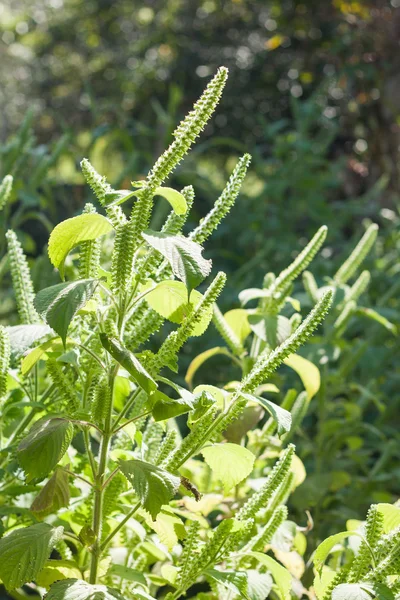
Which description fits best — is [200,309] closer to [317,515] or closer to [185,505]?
[185,505]

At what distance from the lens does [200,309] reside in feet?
2.80

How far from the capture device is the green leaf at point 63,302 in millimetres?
753

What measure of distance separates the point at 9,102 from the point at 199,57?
3576mm

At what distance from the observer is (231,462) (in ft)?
2.99

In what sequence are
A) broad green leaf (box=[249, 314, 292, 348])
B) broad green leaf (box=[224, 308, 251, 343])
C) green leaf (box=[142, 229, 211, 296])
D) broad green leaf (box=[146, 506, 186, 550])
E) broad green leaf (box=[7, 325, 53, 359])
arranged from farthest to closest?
broad green leaf (box=[224, 308, 251, 343]) < broad green leaf (box=[249, 314, 292, 348]) < broad green leaf (box=[146, 506, 186, 550]) < broad green leaf (box=[7, 325, 53, 359]) < green leaf (box=[142, 229, 211, 296])

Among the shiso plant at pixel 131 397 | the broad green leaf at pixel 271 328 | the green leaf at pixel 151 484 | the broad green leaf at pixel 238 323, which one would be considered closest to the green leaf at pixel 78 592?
the shiso plant at pixel 131 397

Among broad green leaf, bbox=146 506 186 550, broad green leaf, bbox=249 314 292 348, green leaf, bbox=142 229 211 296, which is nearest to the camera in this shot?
green leaf, bbox=142 229 211 296

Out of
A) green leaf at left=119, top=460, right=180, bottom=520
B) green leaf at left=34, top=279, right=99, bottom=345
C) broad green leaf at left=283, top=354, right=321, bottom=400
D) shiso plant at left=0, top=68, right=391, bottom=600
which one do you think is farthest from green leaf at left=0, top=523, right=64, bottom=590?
broad green leaf at left=283, top=354, right=321, bottom=400

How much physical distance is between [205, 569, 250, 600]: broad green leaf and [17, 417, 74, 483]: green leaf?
0.22 metres

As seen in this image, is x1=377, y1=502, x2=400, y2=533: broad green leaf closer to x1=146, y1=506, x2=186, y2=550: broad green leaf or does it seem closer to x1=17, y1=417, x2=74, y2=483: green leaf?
x1=146, y1=506, x2=186, y2=550: broad green leaf

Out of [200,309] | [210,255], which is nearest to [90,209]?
[200,309]

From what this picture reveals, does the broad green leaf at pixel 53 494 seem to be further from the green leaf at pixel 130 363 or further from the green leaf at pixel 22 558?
the green leaf at pixel 130 363

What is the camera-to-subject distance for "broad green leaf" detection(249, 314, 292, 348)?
116 centimetres

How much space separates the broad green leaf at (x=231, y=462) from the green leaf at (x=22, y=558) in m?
0.19
